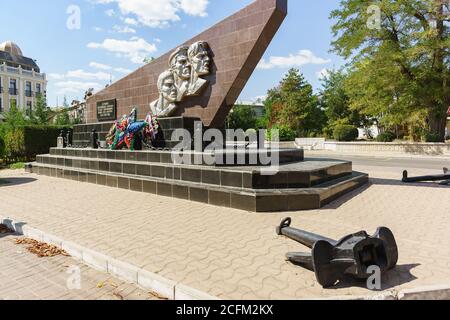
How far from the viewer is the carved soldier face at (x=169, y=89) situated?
9156 mm

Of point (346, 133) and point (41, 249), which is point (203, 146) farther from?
point (346, 133)

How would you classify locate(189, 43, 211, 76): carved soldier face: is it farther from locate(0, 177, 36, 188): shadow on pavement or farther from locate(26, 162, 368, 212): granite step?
locate(0, 177, 36, 188): shadow on pavement

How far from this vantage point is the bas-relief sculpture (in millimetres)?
8602

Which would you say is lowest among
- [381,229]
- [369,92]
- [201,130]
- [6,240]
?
[6,240]

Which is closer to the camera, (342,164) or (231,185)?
(231,185)

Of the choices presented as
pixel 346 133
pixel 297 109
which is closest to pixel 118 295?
pixel 346 133

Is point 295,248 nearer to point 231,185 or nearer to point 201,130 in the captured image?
point 231,185

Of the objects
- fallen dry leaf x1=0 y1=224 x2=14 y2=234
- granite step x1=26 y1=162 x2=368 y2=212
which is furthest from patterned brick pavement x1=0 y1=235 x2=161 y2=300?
granite step x1=26 y1=162 x2=368 y2=212

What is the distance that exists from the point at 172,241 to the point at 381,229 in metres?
2.49

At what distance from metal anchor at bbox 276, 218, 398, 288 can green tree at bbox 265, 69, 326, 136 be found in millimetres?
31509

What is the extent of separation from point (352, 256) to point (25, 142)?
1873 cm

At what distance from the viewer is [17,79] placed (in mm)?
48781

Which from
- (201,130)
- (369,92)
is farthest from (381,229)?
(369,92)

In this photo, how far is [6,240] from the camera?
14.3 ft
